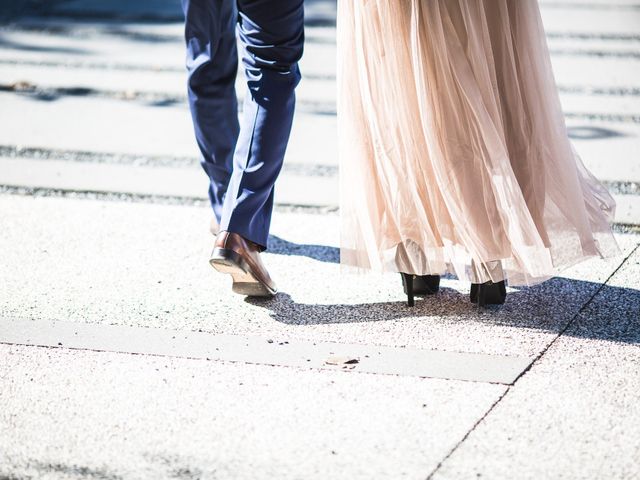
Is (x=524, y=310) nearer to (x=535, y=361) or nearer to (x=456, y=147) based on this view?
(x=535, y=361)

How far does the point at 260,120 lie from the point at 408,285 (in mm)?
720

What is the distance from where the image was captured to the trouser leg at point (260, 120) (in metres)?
3.45

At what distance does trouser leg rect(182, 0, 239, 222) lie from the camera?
12.5ft

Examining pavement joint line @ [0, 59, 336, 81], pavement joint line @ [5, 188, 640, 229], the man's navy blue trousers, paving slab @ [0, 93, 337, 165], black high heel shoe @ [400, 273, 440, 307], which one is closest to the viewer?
the man's navy blue trousers

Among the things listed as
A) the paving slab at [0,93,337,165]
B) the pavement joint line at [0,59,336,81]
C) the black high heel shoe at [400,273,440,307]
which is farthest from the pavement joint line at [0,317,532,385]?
the pavement joint line at [0,59,336,81]

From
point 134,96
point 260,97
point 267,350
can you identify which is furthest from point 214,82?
point 134,96

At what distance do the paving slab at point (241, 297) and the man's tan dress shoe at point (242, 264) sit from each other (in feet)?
0.17

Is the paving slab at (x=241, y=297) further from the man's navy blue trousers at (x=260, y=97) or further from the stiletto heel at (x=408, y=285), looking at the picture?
the man's navy blue trousers at (x=260, y=97)

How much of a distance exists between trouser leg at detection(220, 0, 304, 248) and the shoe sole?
3.4 inches

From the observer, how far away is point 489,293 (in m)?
3.46

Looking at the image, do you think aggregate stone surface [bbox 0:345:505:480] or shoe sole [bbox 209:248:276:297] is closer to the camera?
aggregate stone surface [bbox 0:345:505:480]

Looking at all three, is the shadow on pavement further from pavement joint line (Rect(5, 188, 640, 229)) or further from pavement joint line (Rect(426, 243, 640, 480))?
pavement joint line (Rect(5, 188, 640, 229))

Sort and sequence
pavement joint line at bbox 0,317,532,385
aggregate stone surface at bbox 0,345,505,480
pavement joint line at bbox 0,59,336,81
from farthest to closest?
pavement joint line at bbox 0,59,336,81, pavement joint line at bbox 0,317,532,385, aggregate stone surface at bbox 0,345,505,480

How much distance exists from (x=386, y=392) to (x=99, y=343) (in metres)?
0.93
